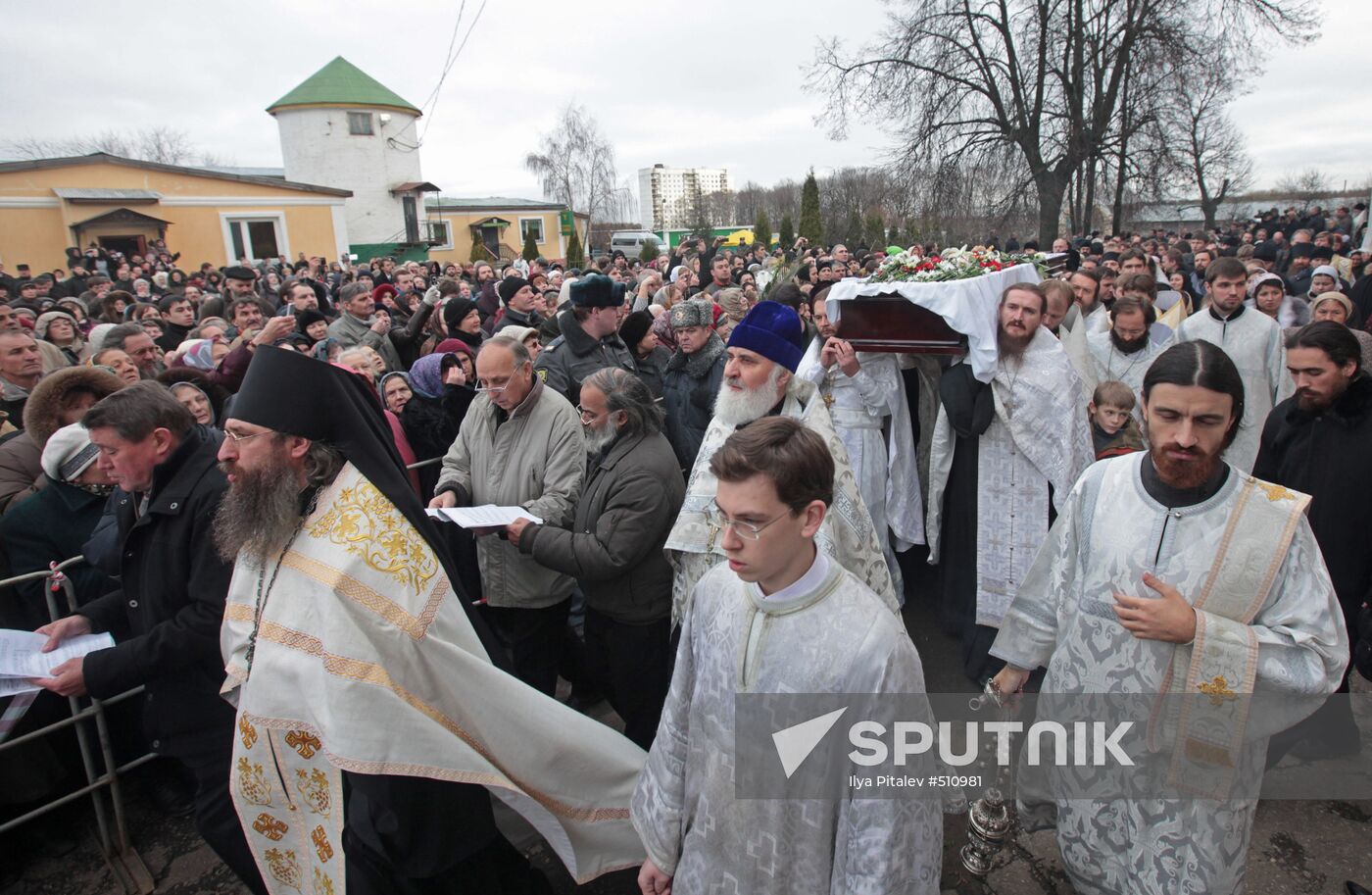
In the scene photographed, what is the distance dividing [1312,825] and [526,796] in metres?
3.11

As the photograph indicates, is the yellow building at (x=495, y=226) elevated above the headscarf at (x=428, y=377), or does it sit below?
above

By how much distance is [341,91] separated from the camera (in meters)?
42.1

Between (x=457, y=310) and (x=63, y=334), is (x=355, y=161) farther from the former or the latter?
(x=457, y=310)

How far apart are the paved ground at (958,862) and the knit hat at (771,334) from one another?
2.09m

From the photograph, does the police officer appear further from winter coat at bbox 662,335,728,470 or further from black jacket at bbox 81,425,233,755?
black jacket at bbox 81,425,233,755

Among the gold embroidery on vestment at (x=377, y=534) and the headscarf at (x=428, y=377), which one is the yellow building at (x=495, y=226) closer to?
the headscarf at (x=428, y=377)

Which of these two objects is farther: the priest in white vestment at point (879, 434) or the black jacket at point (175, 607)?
the priest in white vestment at point (879, 434)

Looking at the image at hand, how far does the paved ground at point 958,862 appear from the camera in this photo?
9.39 feet

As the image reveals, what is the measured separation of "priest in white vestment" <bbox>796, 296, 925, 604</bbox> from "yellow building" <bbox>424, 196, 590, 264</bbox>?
41725mm

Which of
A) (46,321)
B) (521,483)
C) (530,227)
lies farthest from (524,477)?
(530,227)

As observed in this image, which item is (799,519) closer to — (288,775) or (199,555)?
(288,775)

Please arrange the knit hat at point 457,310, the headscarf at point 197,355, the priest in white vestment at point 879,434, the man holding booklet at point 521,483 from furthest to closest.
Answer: the knit hat at point 457,310, the headscarf at point 197,355, the priest in white vestment at point 879,434, the man holding booklet at point 521,483

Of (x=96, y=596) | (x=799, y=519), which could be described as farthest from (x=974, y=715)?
(x=96, y=596)

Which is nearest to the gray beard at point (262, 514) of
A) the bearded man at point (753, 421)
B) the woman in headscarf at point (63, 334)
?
the bearded man at point (753, 421)
